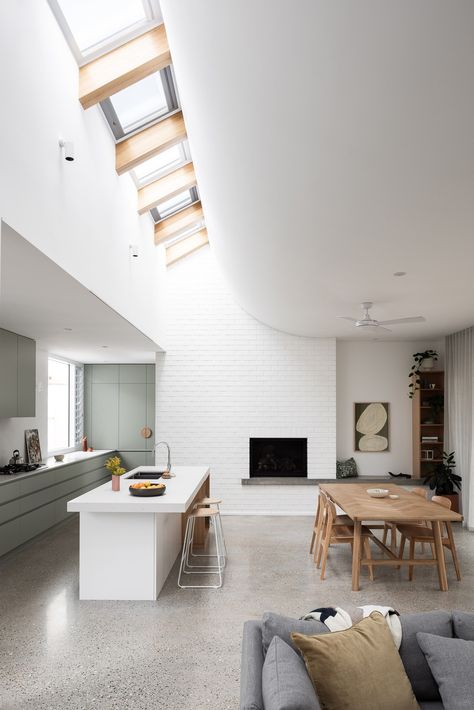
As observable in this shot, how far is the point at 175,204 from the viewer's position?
24.0 feet

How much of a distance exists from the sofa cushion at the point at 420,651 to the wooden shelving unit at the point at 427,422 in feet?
21.7

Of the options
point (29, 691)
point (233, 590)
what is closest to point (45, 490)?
point (233, 590)

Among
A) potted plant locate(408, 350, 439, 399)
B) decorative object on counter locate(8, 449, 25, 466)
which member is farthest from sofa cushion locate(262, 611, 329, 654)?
potted plant locate(408, 350, 439, 399)

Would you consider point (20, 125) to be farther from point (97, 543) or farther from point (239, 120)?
point (97, 543)

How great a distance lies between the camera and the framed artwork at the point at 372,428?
9.23m

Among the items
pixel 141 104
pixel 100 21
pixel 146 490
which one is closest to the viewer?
pixel 100 21

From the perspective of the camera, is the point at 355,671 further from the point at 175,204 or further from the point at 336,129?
the point at 175,204

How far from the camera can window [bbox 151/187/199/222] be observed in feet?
23.5

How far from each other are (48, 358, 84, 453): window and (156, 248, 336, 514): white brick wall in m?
1.94

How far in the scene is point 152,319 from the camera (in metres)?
7.52

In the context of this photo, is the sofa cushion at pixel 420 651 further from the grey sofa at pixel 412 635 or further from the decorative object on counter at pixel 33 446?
the decorative object on counter at pixel 33 446

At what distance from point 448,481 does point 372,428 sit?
149 cm

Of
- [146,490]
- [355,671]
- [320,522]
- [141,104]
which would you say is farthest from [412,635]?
[141,104]

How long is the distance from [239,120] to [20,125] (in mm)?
1127
